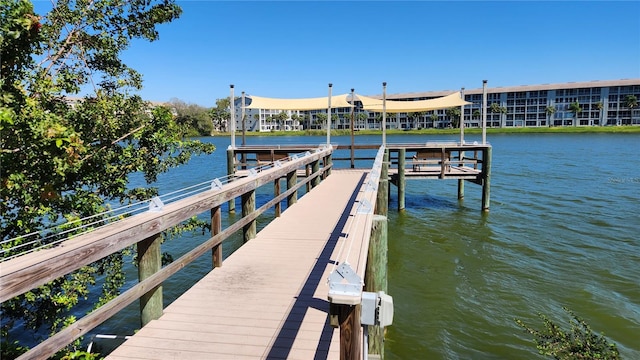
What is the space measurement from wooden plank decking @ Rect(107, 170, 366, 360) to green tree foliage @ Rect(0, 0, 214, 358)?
1401 millimetres

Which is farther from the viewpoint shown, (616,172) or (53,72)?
(616,172)

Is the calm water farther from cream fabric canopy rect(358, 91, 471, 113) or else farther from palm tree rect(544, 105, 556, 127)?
palm tree rect(544, 105, 556, 127)

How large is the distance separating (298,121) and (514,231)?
130448 millimetres

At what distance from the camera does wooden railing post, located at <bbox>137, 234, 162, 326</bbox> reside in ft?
13.1

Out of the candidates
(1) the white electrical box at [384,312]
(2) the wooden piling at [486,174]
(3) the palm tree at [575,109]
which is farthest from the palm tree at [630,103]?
(1) the white electrical box at [384,312]

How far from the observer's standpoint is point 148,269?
4035 millimetres

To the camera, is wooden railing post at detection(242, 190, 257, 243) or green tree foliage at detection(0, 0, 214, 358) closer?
green tree foliage at detection(0, 0, 214, 358)

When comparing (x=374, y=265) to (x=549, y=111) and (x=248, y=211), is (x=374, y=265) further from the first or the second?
(x=549, y=111)

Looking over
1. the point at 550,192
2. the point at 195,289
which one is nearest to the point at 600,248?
the point at 550,192

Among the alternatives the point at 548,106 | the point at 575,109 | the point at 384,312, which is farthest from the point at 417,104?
the point at 548,106

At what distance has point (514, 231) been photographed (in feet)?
47.2

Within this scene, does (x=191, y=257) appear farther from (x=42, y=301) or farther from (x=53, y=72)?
(x=53, y=72)

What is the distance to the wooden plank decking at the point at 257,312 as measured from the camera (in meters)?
3.47

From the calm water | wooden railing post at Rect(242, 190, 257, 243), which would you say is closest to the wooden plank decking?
wooden railing post at Rect(242, 190, 257, 243)
